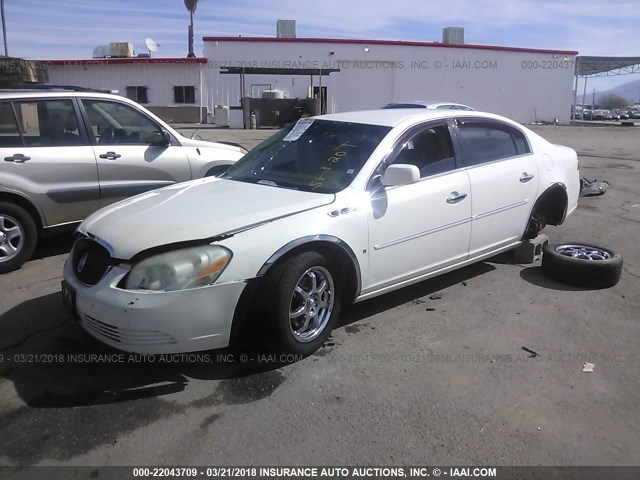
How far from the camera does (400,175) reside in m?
3.91

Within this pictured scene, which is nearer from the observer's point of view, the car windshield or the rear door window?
the car windshield

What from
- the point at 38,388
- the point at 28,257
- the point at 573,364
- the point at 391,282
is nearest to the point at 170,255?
the point at 38,388

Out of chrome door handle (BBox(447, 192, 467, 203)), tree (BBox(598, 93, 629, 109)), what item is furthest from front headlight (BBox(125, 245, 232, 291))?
tree (BBox(598, 93, 629, 109))

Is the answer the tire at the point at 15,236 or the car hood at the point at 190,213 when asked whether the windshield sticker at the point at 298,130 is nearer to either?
the car hood at the point at 190,213

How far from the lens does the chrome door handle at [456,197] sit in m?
4.50

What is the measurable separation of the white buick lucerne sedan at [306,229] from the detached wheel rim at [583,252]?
1.24 ft

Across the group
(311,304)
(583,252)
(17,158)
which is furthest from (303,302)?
(17,158)

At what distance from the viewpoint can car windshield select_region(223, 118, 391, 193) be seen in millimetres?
4137

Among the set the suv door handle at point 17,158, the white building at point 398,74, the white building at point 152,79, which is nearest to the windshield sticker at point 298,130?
the suv door handle at point 17,158

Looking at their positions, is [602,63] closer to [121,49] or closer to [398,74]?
[398,74]

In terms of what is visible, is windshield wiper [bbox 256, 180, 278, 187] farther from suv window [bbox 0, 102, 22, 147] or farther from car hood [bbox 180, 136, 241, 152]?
suv window [bbox 0, 102, 22, 147]

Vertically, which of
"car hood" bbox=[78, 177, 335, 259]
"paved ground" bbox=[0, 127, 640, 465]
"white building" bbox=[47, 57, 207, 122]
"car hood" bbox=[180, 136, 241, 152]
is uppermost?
"white building" bbox=[47, 57, 207, 122]

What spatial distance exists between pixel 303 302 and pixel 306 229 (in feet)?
1.60

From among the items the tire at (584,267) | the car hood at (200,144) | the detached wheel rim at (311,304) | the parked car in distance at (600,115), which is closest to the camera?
the detached wheel rim at (311,304)
